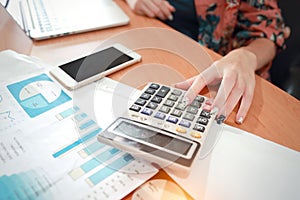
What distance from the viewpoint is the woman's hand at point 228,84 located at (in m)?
0.45

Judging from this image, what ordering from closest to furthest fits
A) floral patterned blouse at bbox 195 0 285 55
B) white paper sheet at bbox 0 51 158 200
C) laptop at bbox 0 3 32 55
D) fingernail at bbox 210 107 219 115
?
1. white paper sheet at bbox 0 51 158 200
2. fingernail at bbox 210 107 219 115
3. laptop at bbox 0 3 32 55
4. floral patterned blouse at bbox 195 0 285 55

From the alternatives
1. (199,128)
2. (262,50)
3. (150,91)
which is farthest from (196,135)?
(262,50)

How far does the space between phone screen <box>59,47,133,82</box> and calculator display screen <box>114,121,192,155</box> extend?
149mm

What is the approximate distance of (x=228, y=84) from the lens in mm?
Answer: 474

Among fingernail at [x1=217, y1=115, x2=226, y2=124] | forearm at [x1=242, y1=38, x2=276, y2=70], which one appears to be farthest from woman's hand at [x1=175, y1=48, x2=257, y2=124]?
forearm at [x1=242, y1=38, x2=276, y2=70]

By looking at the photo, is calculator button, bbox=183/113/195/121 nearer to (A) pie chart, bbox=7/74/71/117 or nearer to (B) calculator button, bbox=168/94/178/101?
(B) calculator button, bbox=168/94/178/101

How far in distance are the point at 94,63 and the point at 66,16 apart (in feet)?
0.69

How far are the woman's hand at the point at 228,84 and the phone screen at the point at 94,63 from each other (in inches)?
5.0

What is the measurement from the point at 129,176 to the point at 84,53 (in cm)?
30

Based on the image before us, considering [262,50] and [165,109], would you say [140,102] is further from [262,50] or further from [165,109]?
[262,50]

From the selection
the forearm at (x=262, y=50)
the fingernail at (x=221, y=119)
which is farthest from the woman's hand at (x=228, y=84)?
the forearm at (x=262, y=50)

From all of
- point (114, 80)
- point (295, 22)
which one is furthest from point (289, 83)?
point (114, 80)

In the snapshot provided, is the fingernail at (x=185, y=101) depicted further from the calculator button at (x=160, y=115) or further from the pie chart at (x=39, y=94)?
the pie chart at (x=39, y=94)

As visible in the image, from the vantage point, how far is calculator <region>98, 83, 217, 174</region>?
34 centimetres
